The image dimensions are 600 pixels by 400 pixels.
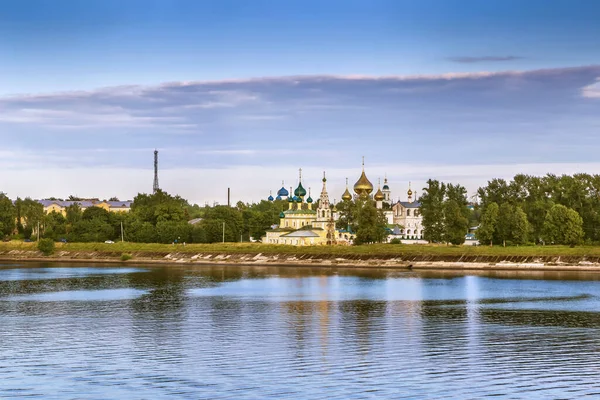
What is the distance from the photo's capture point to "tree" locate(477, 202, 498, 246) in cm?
8812

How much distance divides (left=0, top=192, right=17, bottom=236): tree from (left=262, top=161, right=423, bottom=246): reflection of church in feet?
109

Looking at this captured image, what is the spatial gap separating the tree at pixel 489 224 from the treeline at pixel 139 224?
3143cm

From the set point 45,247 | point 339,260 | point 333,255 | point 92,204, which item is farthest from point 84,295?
point 92,204

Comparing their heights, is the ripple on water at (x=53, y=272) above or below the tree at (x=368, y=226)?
below

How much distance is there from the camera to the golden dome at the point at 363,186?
121250 mm

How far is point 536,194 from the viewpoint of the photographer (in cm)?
9594

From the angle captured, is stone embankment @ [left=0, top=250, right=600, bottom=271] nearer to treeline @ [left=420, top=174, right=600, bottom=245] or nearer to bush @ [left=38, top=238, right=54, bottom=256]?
bush @ [left=38, top=238, right=54, bottom=256]

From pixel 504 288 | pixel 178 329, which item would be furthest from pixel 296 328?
pixel 504 288

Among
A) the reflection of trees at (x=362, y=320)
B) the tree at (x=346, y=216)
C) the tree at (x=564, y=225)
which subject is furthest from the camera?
the tree at (x=346, y=216)

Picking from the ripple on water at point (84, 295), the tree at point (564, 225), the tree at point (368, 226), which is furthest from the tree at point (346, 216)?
the ripple on water at point (84, 295)

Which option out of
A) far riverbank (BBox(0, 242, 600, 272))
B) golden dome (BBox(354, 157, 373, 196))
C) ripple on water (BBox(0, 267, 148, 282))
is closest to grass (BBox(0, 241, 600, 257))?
far riverbank (BBox(0, 242, 600, 272))

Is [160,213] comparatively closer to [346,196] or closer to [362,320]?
[346,196]

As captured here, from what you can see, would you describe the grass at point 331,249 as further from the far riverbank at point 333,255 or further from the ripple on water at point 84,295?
the ripple on water at point 84,295

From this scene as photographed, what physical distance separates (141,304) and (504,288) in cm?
2422
